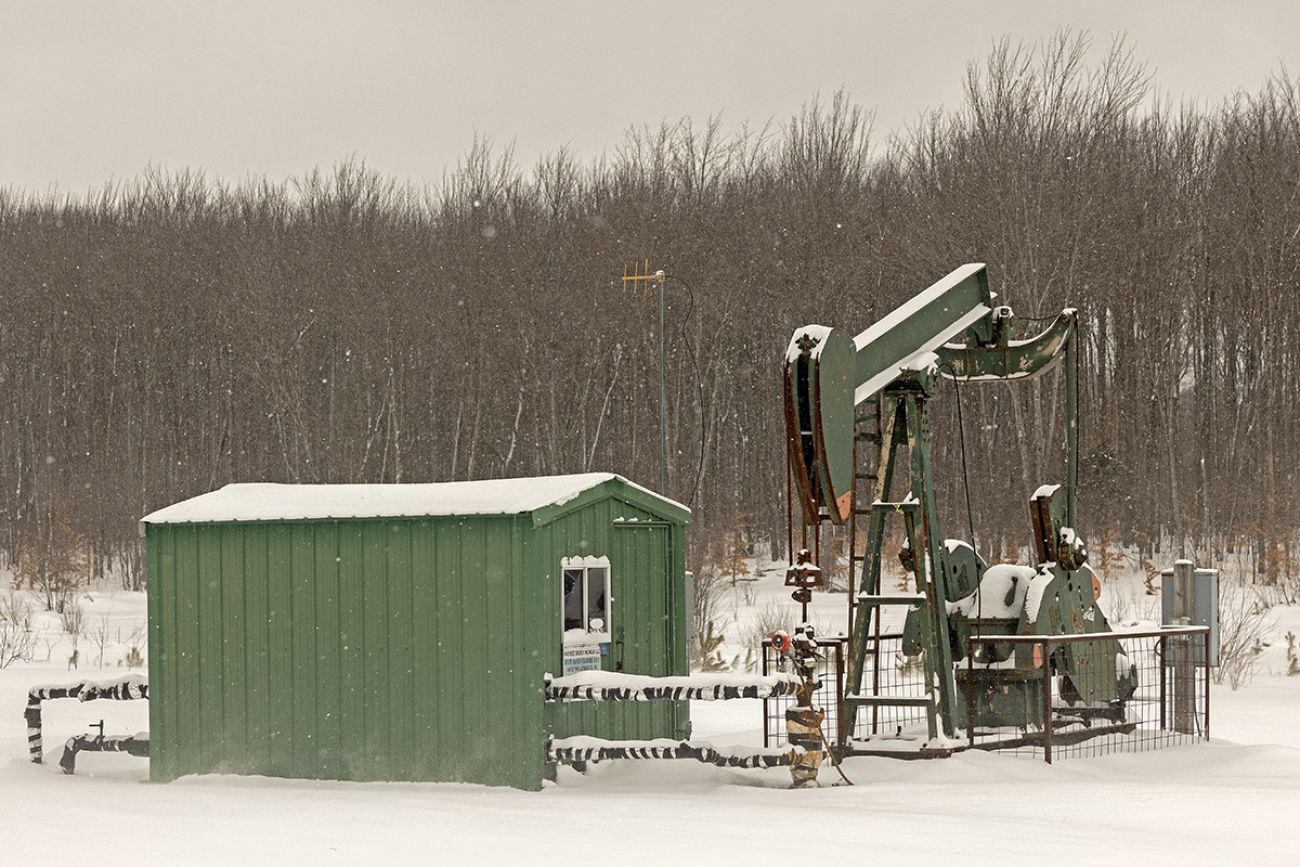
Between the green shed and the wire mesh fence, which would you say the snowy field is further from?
the wire mesh fence

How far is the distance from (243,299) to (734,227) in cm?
1424

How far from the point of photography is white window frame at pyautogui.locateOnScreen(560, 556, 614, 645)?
40.4 feet

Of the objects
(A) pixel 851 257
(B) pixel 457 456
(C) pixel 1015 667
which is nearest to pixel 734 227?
(A) pixel 851 257

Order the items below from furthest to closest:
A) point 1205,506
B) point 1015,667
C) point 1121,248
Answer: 1. point 1121,248
2. point 1205,506
3. point 1015,667

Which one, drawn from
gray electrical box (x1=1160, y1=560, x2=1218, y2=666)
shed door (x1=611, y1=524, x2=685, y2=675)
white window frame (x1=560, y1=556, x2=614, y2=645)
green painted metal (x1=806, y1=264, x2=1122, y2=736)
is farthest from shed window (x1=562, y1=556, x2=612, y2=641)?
gray electrical box (x1=1160, y1=560, x2=1218, y2=666)

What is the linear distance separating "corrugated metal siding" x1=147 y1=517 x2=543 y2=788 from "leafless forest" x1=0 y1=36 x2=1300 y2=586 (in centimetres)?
2149

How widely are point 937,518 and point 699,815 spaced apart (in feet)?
11.5

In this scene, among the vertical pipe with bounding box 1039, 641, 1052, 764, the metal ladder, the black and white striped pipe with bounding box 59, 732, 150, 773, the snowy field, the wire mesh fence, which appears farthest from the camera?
the wire mesh fence

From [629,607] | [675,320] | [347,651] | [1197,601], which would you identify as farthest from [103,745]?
[675,320]

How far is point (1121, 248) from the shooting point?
3919 cm

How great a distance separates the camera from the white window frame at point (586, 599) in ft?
40.4

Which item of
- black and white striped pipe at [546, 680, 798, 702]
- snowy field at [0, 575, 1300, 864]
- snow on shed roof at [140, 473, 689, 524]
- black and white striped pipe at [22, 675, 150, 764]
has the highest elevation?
snow on shed roof at [140, 473, 689, 524]

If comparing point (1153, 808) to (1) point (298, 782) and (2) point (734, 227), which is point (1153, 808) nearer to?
(1) point (298, 782)

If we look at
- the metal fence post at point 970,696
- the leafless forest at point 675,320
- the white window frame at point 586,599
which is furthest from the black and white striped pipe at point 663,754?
the leafless forest at point 675,320
